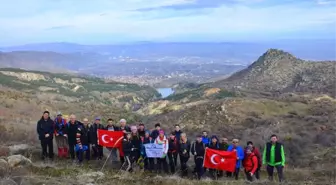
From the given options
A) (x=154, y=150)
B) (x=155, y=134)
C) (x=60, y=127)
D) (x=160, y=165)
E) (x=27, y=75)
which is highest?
(x=60, y=127)

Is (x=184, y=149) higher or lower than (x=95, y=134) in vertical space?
lower

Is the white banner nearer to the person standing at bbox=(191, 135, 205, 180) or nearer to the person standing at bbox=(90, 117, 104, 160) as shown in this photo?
the person standing at bbox=(191, 135, 205, 180)

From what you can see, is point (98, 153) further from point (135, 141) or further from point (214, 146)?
point (214, 146)

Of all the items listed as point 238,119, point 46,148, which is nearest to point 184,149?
point 46,148

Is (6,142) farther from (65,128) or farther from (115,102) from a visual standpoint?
(115,102)

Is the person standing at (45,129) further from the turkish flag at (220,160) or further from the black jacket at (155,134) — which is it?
the turkish flag at (220,160)

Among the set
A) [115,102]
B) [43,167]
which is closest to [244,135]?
[43,167]
